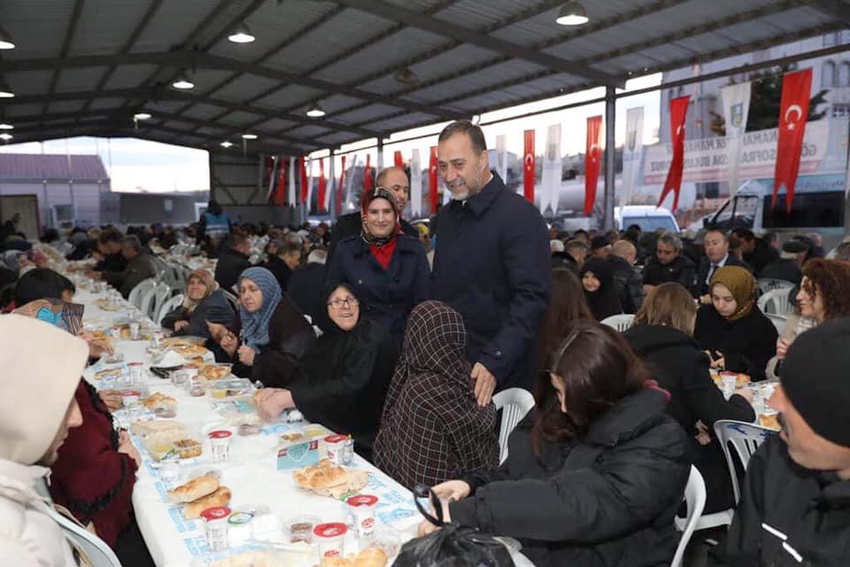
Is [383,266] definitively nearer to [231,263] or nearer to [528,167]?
[231,263]

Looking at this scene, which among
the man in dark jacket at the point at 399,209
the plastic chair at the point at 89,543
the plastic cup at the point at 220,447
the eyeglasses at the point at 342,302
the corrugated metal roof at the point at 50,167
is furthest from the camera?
the corrugated metal roof at the point at 50,167

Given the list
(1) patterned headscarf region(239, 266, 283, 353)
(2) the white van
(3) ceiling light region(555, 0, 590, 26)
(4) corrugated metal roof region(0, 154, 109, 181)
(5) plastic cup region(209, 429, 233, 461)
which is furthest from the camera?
(4) corrugated metal roof region(0, 154, 109, 181)

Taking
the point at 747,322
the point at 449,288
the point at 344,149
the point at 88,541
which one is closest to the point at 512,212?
the point at 449,288

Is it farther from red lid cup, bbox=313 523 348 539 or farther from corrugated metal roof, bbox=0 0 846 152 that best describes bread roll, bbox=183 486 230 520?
corrugated metal roof, bbox=0 0 846 152

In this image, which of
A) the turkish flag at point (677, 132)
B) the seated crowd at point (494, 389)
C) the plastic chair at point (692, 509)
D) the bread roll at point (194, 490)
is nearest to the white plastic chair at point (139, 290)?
the seated crowd at point (494, 389)

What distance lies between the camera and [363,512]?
1.90 metres

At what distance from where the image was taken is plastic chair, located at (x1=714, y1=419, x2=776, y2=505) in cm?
253

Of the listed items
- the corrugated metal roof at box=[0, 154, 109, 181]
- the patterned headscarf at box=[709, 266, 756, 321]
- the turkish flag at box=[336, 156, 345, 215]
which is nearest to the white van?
the patterned headscarf at box=[709, 266, 756, 321]

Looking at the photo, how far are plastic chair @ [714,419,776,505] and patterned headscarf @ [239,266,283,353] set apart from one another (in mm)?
2669

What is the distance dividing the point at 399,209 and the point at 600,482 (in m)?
2.12

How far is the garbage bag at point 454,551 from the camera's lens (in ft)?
4.33

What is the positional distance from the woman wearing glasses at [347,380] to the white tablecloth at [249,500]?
255mm

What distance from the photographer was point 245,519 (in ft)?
5.94

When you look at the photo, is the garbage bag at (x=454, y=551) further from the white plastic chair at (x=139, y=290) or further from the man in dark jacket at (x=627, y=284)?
the white plastic chair at (x=139, y=290)
